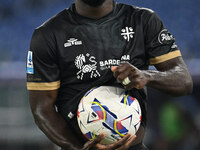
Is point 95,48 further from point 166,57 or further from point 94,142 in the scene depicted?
point 94,142

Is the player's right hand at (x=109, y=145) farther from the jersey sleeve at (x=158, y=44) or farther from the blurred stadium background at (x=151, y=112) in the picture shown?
the blurred stadium background at (x=151, y=112)

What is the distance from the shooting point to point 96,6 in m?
2.71

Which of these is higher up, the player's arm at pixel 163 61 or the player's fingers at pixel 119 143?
the player's arm at pixel 163 61

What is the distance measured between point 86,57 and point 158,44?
0.48 metres

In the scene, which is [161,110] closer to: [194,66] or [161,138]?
[161,138]

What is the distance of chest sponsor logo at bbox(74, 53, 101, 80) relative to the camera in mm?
2596

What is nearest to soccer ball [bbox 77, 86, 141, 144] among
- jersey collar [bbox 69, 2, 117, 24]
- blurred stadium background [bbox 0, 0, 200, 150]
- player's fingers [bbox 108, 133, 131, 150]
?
player's fingers [bbox 108, 133, 131, 150]

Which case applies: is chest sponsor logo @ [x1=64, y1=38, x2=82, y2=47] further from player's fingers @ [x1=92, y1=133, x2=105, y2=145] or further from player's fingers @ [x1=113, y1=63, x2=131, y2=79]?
player's fingers @ [x1=92, y1=133, x2=105, y2=145]

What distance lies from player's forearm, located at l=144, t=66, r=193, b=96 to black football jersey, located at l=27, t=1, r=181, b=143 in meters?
0.14

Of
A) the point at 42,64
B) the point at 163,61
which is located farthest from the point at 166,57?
the point at 42,64

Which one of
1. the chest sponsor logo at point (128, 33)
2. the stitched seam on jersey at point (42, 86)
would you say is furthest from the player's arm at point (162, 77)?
the stitched seam on jersey at point (42, 86)

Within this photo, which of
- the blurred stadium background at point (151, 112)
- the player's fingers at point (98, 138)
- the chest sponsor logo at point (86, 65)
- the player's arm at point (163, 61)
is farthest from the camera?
the blurred stadium background at point (151, 112)

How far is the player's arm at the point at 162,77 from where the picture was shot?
2172mm

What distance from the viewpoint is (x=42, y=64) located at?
8.82 feet
